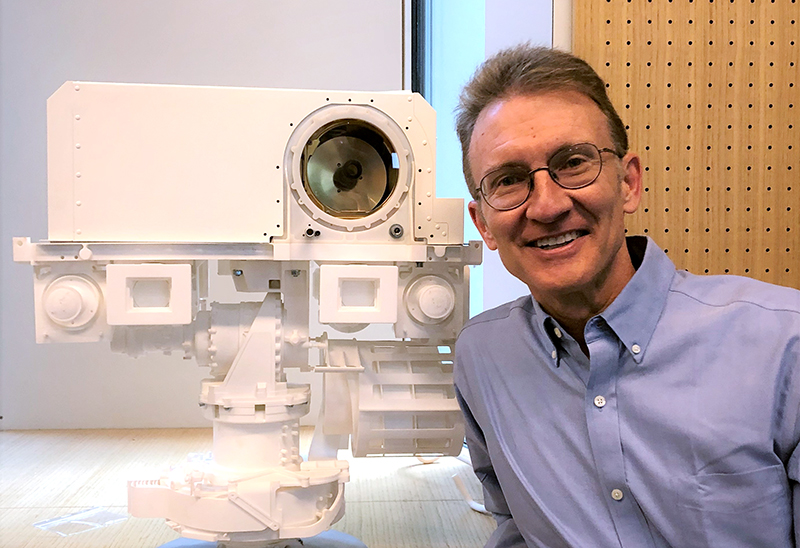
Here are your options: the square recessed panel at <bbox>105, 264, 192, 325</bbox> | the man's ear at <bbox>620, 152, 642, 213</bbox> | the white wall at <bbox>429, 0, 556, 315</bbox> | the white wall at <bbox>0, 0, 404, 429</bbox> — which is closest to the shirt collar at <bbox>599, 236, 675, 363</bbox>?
the man's ear at <bbox>620, 152, 642, 213</bbox>

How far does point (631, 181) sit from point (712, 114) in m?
0.86

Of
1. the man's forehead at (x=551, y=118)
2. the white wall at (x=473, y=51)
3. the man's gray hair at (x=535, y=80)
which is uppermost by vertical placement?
the white wall at (x=473, y=51)

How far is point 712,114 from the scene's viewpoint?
1.94m

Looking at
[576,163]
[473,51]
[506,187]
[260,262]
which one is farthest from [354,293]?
[473,51]

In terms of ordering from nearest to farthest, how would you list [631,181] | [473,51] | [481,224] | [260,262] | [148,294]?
[631,181] < [481,224] < [148,294] < [260,262] < [473,51]

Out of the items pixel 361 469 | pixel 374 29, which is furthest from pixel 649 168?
pixel 374 29

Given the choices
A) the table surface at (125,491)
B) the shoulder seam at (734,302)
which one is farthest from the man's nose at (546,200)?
the table surface at (125,491)

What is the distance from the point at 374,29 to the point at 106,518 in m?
3.05

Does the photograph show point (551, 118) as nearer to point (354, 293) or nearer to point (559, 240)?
point (559, 240)

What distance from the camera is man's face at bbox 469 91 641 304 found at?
1.16m

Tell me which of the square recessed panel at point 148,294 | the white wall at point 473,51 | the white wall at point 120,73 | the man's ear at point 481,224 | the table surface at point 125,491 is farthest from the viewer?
the white wall at point 120,73

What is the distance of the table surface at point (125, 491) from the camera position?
2.35m

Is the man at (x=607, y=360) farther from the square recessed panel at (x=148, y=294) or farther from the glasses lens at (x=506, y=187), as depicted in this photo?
the square recessed panel at (x=148, y=294)

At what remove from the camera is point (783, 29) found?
1.93 m
